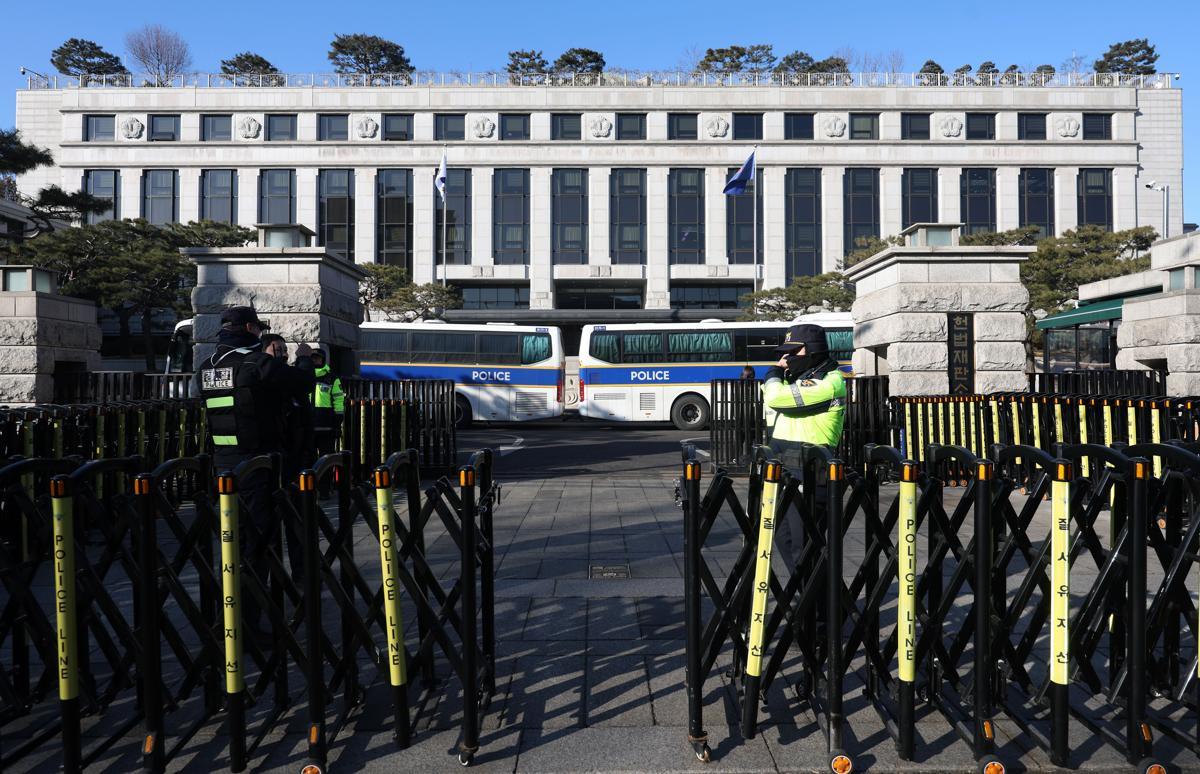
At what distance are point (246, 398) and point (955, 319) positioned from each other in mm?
10639

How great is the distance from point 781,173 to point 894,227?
22.7ft

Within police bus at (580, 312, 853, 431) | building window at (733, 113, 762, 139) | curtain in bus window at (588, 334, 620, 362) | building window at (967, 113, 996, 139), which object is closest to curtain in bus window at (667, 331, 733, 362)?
police bus at (580, 312, 853, 431)

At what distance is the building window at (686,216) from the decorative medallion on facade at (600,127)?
13.9 ft

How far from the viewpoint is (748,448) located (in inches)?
490

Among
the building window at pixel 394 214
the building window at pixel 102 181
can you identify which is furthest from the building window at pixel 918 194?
the building window at pixel 102 181

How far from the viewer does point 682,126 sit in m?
46.6

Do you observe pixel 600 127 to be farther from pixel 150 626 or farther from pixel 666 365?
pixel 150 626

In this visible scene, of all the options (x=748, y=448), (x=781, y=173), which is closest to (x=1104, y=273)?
(x=781, y=173)

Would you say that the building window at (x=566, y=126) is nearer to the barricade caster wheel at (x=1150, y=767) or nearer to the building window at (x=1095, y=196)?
the building window at (x=1095, y=196)

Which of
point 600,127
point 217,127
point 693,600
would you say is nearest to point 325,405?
point 693,600

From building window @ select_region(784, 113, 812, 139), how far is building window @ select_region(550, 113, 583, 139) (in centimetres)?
1156

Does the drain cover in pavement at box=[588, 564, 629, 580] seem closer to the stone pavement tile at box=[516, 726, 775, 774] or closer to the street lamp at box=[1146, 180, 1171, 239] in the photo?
the stone pavement tile at box=[516, 726, 775, 774]

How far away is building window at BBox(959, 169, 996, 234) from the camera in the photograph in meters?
45.8

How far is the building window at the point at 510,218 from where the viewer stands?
46188 mm
